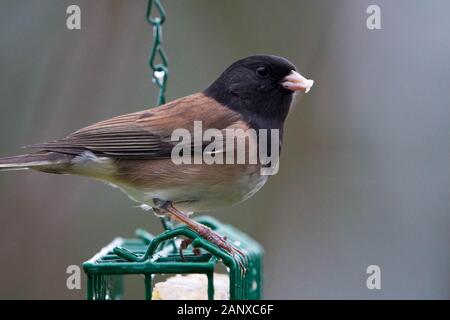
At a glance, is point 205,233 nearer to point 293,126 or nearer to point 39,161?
point 39,161

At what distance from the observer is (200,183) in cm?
299

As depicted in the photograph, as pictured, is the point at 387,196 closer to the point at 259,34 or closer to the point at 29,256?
the point at 259,34

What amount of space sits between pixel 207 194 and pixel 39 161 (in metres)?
0.73

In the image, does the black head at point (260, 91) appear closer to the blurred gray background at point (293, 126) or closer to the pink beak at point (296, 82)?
the pink beak at point (296, 82)

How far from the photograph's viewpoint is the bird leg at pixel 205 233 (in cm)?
293

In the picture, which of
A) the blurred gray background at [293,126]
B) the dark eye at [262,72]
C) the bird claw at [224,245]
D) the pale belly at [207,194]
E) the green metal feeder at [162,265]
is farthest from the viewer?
the blurred gray background at [293,126]

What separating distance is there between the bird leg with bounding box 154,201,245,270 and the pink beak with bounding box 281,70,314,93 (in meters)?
0.76

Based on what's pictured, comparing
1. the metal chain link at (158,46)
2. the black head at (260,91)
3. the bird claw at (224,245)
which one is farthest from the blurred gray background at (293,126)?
the bird claw at (224,245)

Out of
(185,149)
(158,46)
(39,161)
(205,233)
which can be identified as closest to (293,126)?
(158,46)

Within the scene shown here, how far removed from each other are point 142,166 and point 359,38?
11.5ft

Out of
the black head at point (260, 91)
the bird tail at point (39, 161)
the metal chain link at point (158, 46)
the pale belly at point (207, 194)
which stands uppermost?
the metal chain link at point (158, 46)

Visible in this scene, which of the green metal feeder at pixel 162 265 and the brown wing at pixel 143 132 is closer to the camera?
the green metal feeder at pixel 162 265

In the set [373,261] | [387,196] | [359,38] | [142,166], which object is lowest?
[373,261]
